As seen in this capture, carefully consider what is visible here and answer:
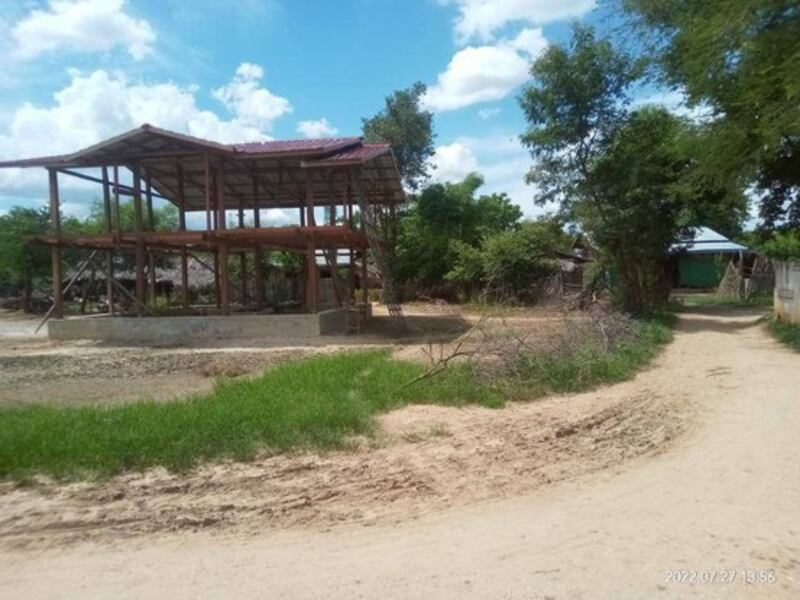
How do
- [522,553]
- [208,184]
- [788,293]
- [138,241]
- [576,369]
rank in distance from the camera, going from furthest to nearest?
1. [138,241]
2. [208,184]
3. [788,293]
4. [576,369]
5. [522,553]

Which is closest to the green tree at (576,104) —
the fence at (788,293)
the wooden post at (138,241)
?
the fence at (788,293)

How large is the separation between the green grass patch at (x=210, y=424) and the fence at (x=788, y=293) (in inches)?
425

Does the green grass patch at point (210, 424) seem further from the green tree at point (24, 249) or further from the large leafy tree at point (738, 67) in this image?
the green tree at point (24, 249)

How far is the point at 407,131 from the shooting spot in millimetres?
35656

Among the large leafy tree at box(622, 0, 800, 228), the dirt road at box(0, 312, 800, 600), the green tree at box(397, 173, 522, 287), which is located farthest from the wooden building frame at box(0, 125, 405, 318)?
the dirt road at box(0, 312, 800, 600)

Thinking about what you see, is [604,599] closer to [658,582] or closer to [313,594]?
[658,582]

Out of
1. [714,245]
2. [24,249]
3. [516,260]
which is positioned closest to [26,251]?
[24,249]

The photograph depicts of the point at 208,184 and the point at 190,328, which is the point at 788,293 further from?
the point at 190,328

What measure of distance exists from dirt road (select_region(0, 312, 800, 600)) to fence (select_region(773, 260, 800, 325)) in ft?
38.4

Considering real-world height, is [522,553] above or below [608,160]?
below

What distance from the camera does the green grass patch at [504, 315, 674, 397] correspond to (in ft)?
30.0

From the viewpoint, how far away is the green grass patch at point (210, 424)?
576 cm

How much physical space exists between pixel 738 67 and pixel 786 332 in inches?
252

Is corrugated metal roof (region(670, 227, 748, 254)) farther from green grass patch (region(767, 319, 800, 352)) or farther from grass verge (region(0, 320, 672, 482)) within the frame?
grass verge (region(0, 320, 672, 482))
